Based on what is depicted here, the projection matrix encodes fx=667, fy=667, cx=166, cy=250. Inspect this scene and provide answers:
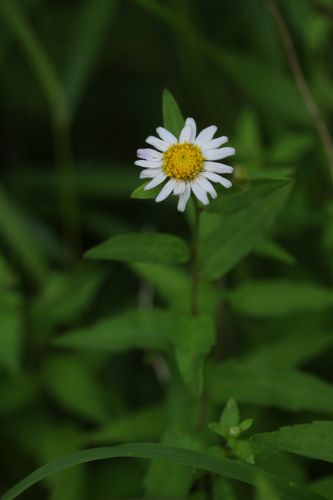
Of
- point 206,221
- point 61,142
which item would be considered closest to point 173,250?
point 206,221

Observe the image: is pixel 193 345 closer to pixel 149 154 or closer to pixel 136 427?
pixel 149 154

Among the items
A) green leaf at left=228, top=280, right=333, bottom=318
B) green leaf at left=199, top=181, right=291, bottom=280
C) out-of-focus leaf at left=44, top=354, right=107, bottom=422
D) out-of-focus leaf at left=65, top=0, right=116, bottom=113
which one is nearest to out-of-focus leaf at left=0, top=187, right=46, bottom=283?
out-of-focus leaf at left=44, top=354, right=107, bottom=422

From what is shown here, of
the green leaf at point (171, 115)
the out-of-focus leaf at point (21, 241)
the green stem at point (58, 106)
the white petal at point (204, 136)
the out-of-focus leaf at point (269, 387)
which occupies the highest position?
the green stem at point (58, 106)

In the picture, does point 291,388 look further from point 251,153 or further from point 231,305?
point 251,153

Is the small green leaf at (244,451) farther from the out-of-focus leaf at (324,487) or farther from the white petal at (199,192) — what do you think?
the white petal at (199,192)

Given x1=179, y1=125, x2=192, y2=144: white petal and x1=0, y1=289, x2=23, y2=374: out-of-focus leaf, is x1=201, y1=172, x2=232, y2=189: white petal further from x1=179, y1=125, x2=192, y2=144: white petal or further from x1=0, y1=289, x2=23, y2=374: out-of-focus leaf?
x1=0, y1=289, x2=23, y2=374: out-of-focus leaf

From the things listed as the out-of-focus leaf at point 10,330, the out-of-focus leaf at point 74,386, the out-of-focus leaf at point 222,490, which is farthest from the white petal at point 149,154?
the out-of-focus leaf at point 74,386
